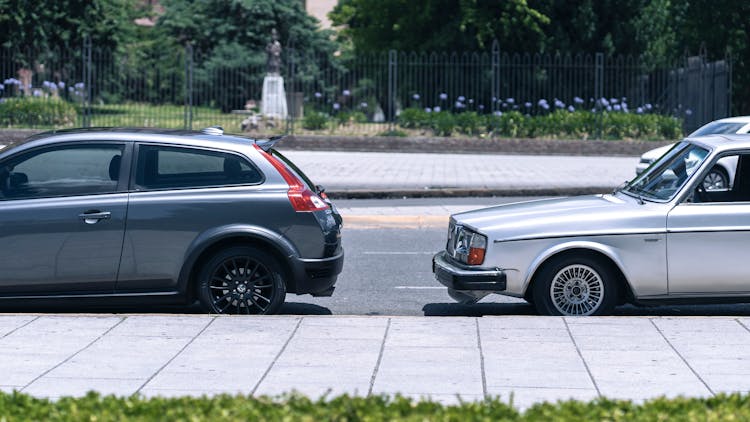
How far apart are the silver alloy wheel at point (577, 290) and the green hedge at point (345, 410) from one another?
3789mm

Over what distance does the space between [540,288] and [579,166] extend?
19.4 metres

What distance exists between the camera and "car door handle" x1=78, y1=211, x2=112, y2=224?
9.33 meters

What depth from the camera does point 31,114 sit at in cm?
3381

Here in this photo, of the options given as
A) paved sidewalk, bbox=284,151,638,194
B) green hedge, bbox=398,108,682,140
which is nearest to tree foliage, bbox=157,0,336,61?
green hedge, bbox=398,108,682,140

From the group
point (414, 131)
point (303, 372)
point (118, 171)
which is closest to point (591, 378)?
point (303, 372)

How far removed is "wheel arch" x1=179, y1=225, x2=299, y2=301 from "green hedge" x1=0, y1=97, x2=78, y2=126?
2568cm

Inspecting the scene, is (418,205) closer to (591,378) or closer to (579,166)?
(579,166)

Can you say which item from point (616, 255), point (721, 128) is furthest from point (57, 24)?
point (616, 255)

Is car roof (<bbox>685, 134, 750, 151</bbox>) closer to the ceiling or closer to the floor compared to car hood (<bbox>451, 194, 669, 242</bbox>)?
closer to the ceiling

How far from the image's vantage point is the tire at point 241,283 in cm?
942

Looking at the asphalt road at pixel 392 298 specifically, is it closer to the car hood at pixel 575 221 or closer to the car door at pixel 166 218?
the car door at pixel 166 218

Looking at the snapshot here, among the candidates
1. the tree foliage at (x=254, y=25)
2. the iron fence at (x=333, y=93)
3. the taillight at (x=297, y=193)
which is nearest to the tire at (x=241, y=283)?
the taillight at (x=297, y=193)

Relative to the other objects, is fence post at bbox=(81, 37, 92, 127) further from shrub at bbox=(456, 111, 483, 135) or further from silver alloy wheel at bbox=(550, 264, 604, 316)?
silver alloy wheel at bbox=(550, 264, 604, 316)

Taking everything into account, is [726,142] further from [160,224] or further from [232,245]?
[160,224]
